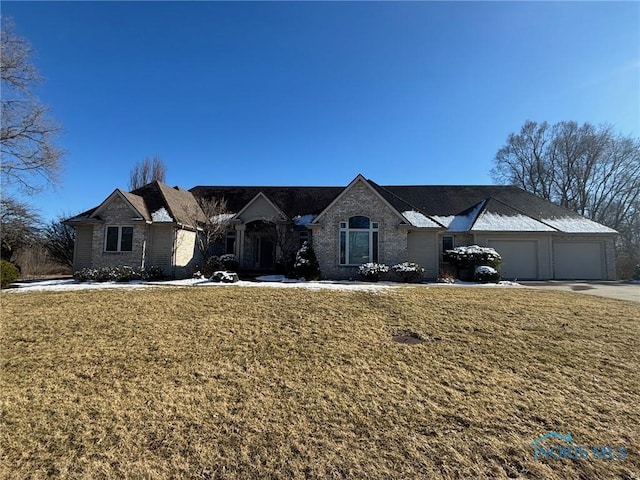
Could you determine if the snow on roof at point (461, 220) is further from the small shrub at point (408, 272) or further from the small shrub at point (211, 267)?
the small shrub at point (211, 267)

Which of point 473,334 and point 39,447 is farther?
point 473,334


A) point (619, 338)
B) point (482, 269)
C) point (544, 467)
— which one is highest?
point (482, 269)

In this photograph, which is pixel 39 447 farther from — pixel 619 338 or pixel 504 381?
pixel 619 338

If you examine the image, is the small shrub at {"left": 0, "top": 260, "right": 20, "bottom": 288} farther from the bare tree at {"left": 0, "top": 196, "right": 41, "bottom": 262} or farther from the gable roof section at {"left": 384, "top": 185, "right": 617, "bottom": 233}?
the gable roof section at {"left": 384, "top": 185, "right": 617, "bottom": 233}

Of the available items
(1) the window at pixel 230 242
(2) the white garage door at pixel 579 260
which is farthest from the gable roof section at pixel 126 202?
(2) the white garage door at pixel 579 260

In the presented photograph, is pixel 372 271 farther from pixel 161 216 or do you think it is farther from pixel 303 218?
pixel 161 216

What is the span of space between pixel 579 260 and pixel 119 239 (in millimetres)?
28520

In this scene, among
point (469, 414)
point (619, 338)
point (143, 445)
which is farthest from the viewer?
point (619, 338)

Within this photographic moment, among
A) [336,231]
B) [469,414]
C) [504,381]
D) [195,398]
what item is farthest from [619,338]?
[336,231]

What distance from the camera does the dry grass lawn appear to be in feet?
12.1

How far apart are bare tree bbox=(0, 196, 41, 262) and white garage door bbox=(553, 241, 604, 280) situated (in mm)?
34839

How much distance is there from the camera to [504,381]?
550 cm

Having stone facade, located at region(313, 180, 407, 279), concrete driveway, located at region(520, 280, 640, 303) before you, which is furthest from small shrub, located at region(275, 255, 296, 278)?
concrete driveway, located at region(520, 280, 640, 303)

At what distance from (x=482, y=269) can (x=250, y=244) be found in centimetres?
1389
